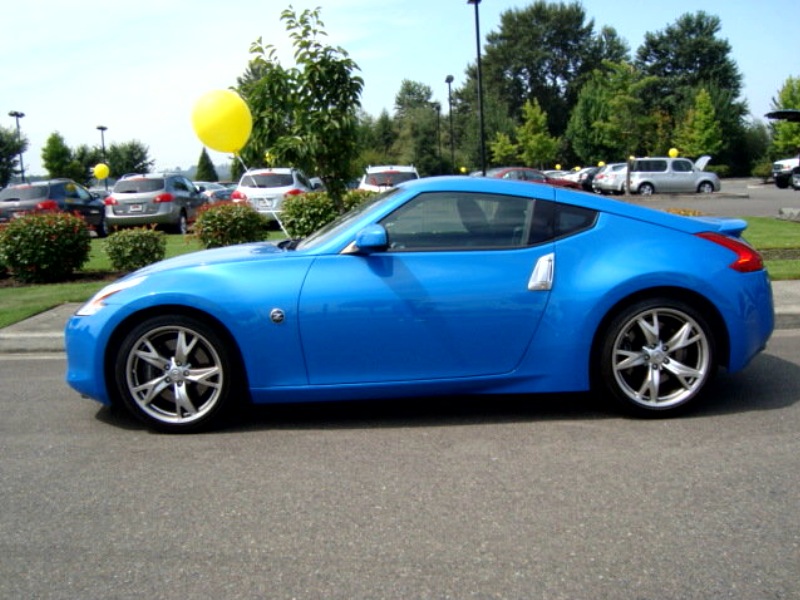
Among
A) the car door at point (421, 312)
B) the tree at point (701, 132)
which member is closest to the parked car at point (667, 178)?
the tree at point (701, 132)

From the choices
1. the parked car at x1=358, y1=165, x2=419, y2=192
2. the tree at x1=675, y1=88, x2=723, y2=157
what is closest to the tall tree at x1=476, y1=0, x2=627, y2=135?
the tree at x1=675, y1=88, x2=723, y2=157

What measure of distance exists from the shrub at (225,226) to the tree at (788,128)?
55.5m

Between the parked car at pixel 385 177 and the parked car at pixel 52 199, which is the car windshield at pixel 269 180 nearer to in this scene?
the parked car at pixel 385 177

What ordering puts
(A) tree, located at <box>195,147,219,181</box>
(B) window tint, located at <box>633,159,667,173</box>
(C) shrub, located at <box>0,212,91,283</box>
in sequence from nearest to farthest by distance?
1. (C) shrub, located at <box>0,212,91,283</box>
2. (B) window tint, located at <box>633,159,667,173</box>
3. (A) tree, located at <box>195,147,219,181</box>

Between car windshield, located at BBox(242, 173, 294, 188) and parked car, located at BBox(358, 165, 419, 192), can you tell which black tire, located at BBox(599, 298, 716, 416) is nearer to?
parked car, located at BBox(358, 165, 419, 192)

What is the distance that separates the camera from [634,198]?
113 ft

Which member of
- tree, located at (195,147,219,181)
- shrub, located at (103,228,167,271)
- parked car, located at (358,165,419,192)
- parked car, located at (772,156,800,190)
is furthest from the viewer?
tree, located at (195,147,219,181)

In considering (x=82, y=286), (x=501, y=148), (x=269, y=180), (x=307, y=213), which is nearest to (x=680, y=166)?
(x=501, y=148)

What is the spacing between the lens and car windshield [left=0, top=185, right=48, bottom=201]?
21.0 m

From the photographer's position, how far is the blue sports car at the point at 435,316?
15.9 ft

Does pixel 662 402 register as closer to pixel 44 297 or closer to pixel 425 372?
pixel 425 372

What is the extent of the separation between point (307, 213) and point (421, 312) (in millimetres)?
7685

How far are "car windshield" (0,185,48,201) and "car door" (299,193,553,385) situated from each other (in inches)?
724

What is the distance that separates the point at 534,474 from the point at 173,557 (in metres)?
1.76
